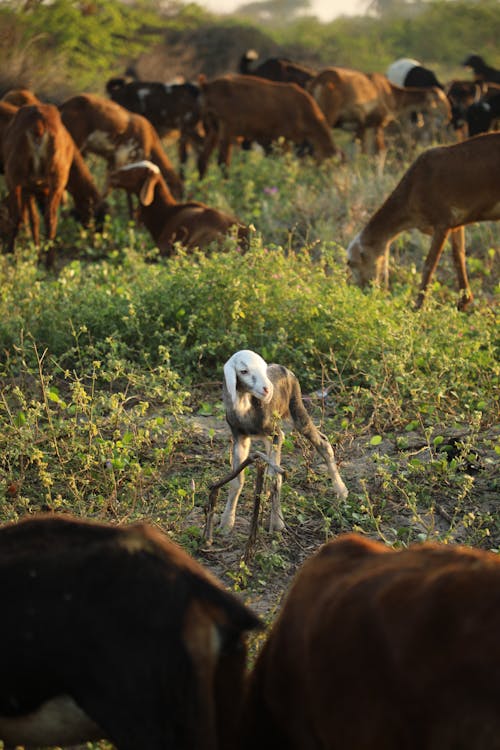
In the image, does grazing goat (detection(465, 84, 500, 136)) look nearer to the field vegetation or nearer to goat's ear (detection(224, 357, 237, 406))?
the field vegetation

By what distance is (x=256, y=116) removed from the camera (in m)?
14.1

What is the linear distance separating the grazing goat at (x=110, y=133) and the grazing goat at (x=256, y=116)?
1059 millimetres

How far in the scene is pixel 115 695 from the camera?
241 centimetres

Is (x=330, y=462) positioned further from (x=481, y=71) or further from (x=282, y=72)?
(x=481, y=71)

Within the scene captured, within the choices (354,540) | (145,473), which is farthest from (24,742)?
(145,473)

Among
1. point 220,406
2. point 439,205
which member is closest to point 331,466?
point 220,406

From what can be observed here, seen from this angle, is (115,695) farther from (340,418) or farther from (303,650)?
(340,418)

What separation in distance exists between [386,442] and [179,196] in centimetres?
741

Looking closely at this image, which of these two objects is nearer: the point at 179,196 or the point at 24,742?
the point at 24,742

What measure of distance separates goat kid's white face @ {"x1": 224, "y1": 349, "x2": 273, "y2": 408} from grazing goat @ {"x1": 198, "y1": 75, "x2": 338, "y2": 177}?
954 centimetres

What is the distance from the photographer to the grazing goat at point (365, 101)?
15.9 metres

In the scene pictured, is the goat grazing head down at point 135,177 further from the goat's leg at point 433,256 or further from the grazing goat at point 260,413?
the grazing goat at point 260,413

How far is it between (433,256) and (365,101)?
815 centimetres

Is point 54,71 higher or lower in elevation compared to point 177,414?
lower
